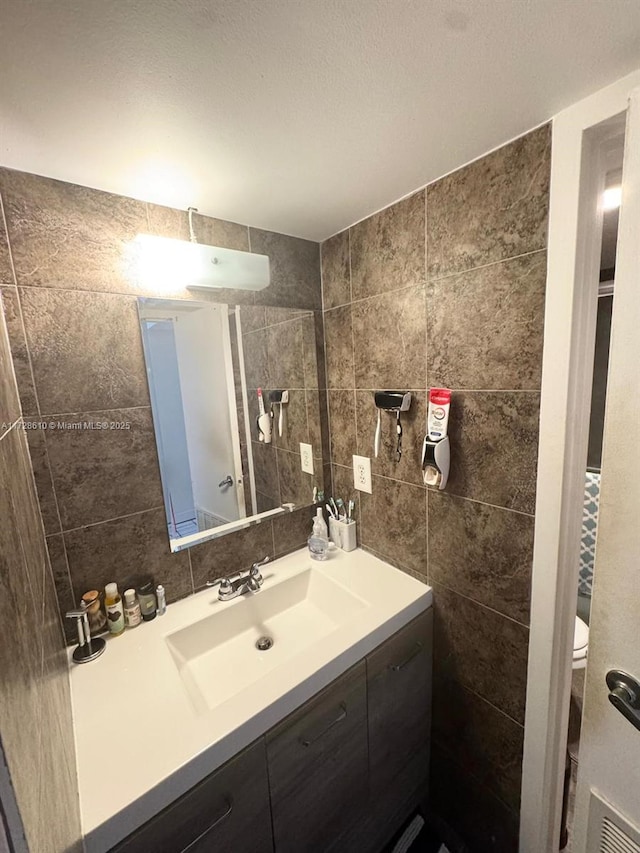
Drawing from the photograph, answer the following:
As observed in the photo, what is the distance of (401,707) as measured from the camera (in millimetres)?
1145

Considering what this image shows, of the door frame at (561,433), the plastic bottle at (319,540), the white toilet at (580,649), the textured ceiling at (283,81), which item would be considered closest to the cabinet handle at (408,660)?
the door frame at (561,433)

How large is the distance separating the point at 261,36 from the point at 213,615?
4.60 feet

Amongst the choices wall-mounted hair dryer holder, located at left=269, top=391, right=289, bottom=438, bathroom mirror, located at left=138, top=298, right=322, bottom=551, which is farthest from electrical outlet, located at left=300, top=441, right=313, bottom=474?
wall-mounted hair dryer holder, located at left=269, top=391, right=289, bottom=438

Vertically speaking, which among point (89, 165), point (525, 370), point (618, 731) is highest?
point (89, 165)

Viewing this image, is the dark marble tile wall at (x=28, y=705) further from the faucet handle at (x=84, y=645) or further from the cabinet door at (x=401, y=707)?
the cabinet door at (x=401, y=707)

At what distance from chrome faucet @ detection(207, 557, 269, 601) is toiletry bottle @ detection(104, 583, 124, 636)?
29cm

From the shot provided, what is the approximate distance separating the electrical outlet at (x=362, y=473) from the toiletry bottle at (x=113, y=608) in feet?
2.98

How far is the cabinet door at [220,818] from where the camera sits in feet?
2.19

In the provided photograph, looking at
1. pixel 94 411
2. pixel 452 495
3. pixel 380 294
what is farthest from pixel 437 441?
pixel 94 411

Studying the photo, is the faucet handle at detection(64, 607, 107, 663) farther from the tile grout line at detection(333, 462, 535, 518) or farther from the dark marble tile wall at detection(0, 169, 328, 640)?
the tile grout line at detection(333, 462, 535, 518)

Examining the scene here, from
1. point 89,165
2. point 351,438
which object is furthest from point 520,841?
point 89,165

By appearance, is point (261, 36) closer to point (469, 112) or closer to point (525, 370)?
point (469, 112)

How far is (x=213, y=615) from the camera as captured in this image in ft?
3.72

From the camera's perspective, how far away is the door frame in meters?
0.77
